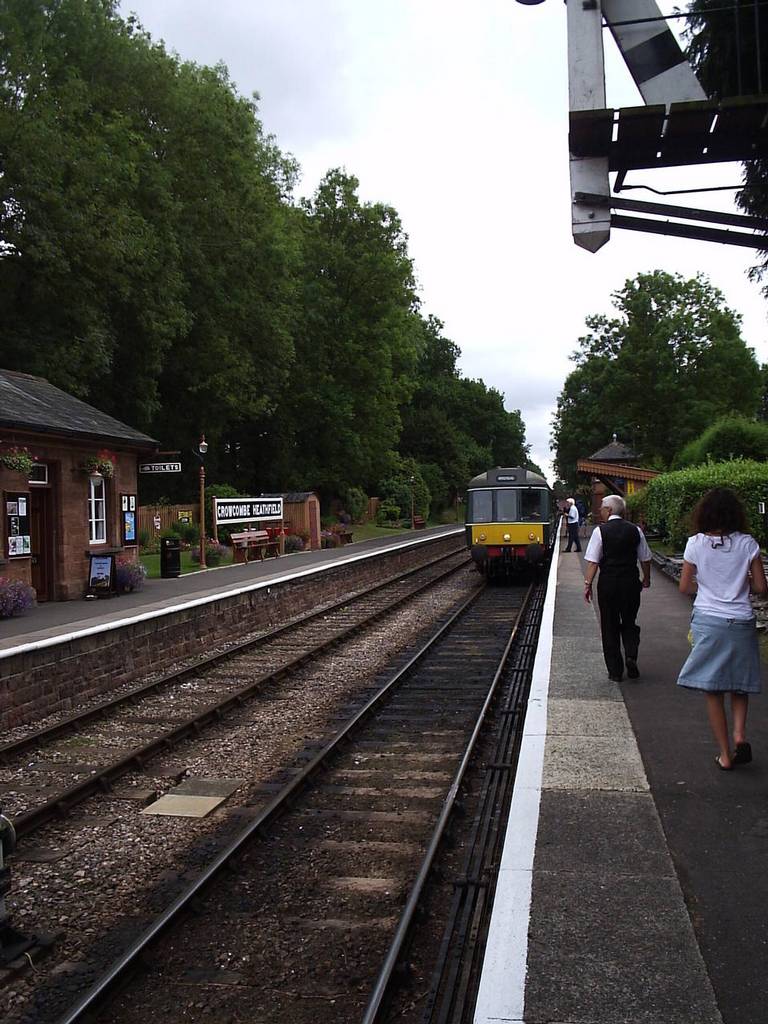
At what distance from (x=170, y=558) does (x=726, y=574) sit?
15817mm

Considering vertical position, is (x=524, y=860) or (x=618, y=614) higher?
(x=618, y=614)

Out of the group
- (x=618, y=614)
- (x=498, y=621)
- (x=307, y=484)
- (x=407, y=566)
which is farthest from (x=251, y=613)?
(x=307, y=484)

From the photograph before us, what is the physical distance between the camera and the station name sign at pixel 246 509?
22406mm

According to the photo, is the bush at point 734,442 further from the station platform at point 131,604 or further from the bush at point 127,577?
the bush at point 127,577

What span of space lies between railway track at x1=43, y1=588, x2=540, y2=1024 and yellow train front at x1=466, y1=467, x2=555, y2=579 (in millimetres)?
12373

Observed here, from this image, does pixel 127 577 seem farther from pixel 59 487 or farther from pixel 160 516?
pixel 160 516

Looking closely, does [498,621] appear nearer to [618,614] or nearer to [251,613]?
[251,613]

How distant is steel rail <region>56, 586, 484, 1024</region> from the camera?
11.9ft

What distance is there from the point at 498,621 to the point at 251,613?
441 centimetres

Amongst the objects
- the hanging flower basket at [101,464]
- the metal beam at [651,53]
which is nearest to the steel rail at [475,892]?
the metal beam at [651,53]

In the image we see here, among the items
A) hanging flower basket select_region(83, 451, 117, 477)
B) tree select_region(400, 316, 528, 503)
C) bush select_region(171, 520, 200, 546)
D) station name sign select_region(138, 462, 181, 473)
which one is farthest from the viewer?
→ tree select_region(400, 316, 528, 503)

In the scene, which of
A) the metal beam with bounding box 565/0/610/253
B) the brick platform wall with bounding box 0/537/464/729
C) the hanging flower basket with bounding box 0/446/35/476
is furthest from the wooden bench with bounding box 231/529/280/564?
the metal beam with bounding box 565/0/610/253

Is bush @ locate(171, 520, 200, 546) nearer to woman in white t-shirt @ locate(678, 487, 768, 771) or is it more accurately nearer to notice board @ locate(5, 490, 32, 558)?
notice board @ locate(5, 490, 32, 558)

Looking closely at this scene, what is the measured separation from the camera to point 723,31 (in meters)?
6.96
